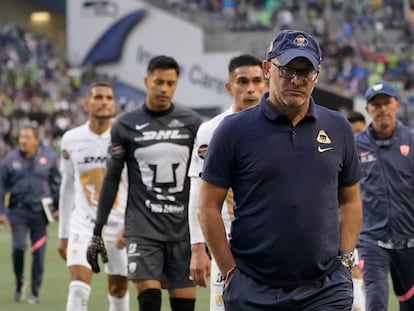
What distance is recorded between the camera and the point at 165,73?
9.38m

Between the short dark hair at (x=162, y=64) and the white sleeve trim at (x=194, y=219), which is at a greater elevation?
the short dark hair at (x=162, y=64)

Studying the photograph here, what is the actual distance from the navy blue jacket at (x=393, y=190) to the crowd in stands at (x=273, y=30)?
2806 cm

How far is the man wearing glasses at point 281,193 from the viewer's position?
5.79 metres

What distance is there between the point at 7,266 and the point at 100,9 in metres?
29.7

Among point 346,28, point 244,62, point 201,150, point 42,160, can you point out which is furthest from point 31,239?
point 346,28

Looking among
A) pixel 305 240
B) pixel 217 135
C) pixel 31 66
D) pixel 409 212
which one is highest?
pixel 217 135

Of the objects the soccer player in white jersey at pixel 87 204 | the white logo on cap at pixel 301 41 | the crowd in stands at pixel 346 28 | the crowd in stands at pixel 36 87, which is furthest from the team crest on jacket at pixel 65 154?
Result: the crowd in stands at pixel 346 28

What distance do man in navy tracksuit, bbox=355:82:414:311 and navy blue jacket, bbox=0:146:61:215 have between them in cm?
678

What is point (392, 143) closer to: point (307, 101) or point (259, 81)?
point (259, 81)

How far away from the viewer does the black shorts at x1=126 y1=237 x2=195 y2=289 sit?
8906mm

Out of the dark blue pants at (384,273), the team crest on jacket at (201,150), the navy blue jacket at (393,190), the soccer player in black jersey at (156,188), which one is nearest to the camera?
the team crest on jacket at (201,150)

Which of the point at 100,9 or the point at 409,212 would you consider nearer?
the point at 409,212

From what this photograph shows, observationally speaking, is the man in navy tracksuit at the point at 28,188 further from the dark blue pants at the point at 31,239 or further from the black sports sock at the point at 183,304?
the black sports sock at the point at 183,304

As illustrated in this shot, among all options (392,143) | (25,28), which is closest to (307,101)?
(392,143)
